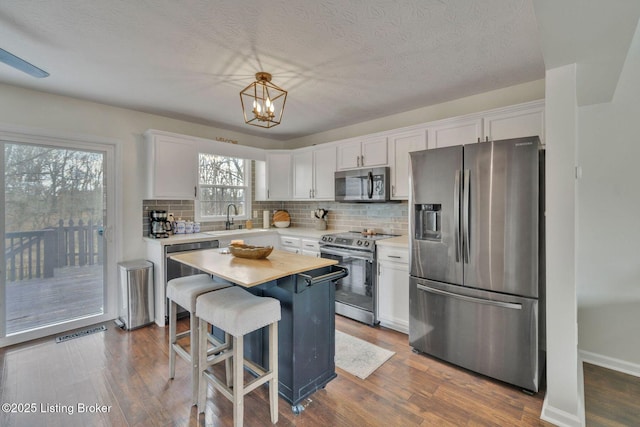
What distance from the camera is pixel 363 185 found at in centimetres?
371

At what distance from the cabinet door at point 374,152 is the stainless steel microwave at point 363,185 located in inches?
4.7

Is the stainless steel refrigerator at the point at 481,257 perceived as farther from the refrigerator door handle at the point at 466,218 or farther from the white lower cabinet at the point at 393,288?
the white lower cabinet at the point at 393,288

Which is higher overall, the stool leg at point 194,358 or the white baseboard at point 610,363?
the stool leg at point 194,358

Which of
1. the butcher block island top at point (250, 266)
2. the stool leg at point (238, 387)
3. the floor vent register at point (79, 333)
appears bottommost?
the floor vent register at point (79, 333)

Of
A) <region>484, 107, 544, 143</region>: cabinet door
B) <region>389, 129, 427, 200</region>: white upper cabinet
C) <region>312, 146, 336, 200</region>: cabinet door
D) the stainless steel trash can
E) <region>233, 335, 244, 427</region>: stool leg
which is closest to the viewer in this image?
<region>233, 335, 244, 427</region>: stool leg

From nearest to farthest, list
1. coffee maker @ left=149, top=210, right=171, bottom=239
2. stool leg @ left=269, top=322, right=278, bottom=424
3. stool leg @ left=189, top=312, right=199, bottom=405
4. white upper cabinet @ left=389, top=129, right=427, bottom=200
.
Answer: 1. stool leg @ left=269, top=322, right=278, bottom=424
2. stool leg @ left=189, top=312, right=199, bottom=405
3. white upper cabinet @ left=389, top=129, right=427, bottom=200
4. coffee maker @ left=149, top=210, right=171, bottom=239

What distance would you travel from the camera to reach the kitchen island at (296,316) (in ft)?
6.30

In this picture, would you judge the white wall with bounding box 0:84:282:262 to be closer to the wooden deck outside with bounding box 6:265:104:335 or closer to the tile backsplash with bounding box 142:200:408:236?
the tile backsplash with bounding box 142:200:408:236

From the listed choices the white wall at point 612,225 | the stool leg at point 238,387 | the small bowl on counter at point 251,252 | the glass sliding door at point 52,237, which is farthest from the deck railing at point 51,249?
the white wall at point 612,225

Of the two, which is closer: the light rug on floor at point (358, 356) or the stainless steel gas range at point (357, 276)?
the light rug on floor at point (358, 356)

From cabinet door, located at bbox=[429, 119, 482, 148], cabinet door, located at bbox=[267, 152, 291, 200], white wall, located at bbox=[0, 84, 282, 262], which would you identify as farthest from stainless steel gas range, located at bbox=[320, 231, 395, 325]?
white wall, located at bbox=[0, 84, 282, 262]

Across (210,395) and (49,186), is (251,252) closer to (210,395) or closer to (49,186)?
(210,395)

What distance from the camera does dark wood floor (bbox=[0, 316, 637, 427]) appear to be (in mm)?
1858

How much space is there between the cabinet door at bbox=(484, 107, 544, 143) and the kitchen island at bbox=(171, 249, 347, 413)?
6.74 ft
